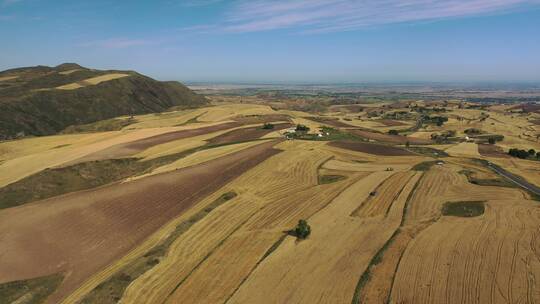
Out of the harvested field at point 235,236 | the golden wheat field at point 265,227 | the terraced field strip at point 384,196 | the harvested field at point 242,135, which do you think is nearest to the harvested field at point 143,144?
the golden wheat field at point 265,227

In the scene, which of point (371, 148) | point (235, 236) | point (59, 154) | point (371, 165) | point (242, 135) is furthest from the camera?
point (242, 135)

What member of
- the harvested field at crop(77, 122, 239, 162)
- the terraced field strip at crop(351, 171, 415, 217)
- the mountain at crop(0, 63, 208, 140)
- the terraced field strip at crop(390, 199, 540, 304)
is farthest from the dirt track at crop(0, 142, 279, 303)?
the mountain at crop(0, 63, 208, 140)

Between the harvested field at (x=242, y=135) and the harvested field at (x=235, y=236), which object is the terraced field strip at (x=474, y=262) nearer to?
the harvested field at (x=235, y=236)

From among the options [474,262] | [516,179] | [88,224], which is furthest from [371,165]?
[88,224]

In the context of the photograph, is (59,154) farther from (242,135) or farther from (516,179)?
(516,179)

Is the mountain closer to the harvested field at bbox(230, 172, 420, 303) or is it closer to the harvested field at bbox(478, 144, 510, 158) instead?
the harvested field at bbox(230, 172, 420, 303)
